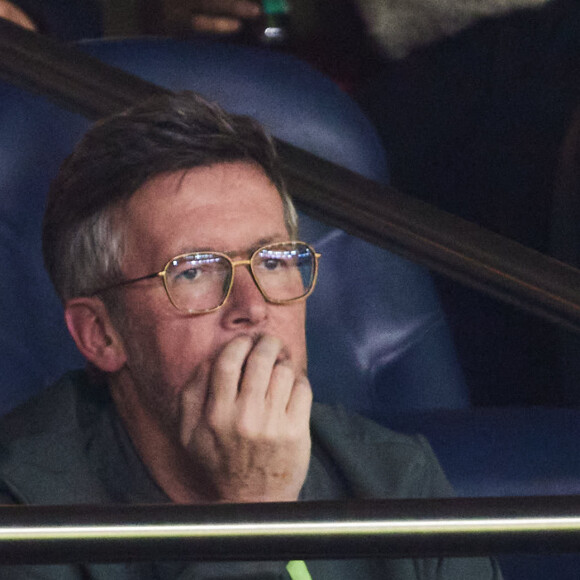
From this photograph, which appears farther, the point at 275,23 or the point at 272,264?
the point at 275,23

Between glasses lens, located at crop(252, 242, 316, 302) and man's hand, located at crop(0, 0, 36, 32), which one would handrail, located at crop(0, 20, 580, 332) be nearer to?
glasses lens, located at crop(252, 242, 316, 302)

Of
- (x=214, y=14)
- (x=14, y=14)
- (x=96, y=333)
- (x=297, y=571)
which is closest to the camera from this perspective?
(x=297, y=571)

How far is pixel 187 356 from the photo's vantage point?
81 centimetres

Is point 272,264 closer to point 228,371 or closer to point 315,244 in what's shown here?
point 228,371

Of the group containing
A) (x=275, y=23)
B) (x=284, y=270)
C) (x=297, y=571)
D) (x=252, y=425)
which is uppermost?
(x=275, y=23)

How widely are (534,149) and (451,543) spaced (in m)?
1.06

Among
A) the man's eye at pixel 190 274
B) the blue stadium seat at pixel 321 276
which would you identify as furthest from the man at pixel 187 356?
the blue stadium seat at pixel 321 276

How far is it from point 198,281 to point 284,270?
0.09 meters

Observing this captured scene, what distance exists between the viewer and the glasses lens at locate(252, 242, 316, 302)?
0.83 m

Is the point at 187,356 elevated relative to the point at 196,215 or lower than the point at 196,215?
lower

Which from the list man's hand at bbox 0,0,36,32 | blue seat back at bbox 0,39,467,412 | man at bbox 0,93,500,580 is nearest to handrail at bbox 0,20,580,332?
man at bbox 0,93,500,580

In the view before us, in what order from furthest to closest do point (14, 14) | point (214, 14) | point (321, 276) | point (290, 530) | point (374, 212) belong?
point (214, 14)
point (14, 14)
point (321, 276)
point (374, 212)
point (290, 530)

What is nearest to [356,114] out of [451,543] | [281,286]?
[281,286]

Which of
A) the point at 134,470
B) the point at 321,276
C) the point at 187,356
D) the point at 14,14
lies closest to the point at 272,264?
the point at 187,356
